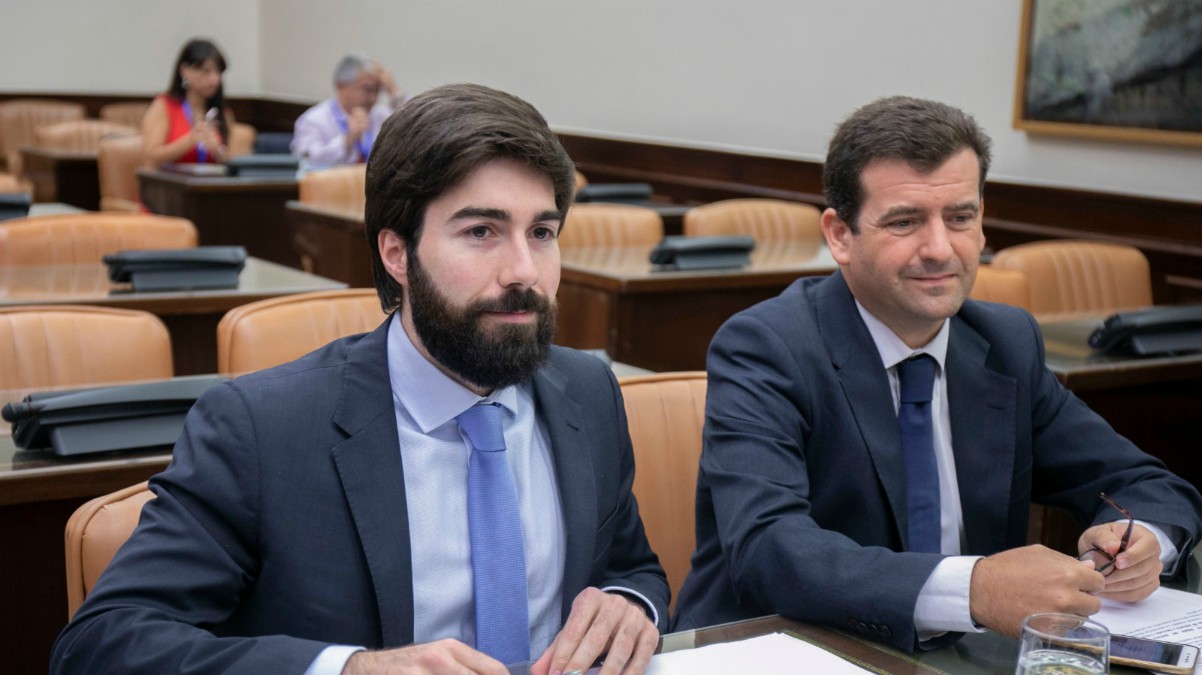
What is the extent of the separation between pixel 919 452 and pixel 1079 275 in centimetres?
259

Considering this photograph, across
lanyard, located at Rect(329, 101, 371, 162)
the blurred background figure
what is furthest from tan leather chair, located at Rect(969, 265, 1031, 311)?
lanyard, located at Rect(329, 101, 371, 162)

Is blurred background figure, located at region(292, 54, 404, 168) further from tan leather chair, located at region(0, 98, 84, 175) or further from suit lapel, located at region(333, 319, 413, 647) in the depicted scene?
suit lapel, located at region(333, 319, 413, 647)

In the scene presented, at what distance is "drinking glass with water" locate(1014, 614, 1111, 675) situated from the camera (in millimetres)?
1248

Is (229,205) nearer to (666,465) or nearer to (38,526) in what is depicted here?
(38,526)

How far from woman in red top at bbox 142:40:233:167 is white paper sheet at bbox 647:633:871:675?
20.7 feet

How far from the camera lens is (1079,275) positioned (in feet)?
13.8

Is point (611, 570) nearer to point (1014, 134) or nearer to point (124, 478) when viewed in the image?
point (124, 478)

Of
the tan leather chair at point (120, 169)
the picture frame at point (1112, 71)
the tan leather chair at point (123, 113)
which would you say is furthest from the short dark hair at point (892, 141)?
the tan leather chair at point (123, 113)

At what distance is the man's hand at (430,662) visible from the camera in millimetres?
1175

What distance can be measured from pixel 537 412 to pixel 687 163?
5857 mm

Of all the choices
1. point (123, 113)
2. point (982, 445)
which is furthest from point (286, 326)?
point (123, 113)

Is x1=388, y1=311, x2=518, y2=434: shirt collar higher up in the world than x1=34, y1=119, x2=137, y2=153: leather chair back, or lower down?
lower down

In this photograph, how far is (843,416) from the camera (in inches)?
72.9

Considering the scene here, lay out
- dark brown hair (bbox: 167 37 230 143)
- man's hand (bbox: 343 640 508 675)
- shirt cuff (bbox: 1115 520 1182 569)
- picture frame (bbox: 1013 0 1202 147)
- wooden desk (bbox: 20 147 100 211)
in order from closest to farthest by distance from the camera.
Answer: man's hand (bbox: 343 640 508 675) < shirt cuff (bbox: 1115 520 1182 569) < picture frame (bbox: 1013 0 1202 147) < dark brown hair (bbox: 167 37 230 143) < wooden desk (bbox: 20 147 100 211)
